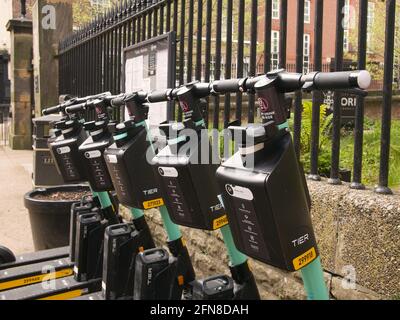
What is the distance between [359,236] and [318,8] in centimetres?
134

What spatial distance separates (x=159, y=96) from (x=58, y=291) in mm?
1653

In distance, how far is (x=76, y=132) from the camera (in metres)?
2.96

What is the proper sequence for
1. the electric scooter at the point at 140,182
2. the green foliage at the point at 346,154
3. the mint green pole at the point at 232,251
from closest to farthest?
the mint green pole at the point at 232,251, the electric scooter at the point at 140,182, the green foliage at the point at 346,154

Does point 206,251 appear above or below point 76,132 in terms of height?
below

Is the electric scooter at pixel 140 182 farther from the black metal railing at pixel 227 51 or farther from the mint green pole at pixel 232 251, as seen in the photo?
the black metal railing at pixel 227 51

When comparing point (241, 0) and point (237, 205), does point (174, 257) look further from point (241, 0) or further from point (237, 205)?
point (241, 0)

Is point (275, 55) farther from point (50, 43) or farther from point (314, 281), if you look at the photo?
point (314, 281)

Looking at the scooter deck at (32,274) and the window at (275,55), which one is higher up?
the window at (275,55)

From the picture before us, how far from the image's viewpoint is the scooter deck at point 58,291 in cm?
311

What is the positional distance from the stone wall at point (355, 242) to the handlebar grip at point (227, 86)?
1010 mm

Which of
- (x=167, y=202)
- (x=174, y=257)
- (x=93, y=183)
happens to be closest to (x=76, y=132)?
(x=93, y=183)

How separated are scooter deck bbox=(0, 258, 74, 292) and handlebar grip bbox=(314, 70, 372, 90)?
8.65 feet

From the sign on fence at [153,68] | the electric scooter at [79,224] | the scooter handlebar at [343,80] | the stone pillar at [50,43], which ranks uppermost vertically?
the stone pillar at [50,43]

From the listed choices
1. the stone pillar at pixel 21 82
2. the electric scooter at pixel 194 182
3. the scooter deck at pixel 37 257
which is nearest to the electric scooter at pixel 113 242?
the electric scooter at pixel 194 182
